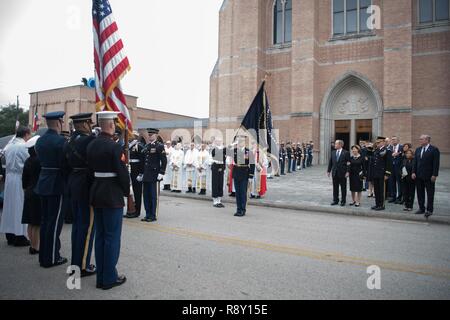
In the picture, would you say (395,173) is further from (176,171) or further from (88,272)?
(88,272)

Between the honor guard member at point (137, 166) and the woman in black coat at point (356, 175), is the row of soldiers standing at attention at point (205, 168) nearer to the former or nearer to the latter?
the honor guard member at point (137, 166)

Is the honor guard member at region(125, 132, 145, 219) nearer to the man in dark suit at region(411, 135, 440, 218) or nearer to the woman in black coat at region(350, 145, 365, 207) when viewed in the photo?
the woman in black coat at region(350, 145, 365, 207)

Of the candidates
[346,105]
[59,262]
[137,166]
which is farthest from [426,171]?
[346,105]

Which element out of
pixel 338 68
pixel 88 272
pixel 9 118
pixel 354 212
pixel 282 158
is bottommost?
pixel 88 272

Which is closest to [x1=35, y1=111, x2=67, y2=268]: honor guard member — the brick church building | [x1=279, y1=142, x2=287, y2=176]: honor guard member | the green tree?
[x1=279, y1=142, x2=287, y2=176]: honor guard member

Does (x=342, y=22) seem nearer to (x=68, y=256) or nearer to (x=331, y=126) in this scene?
(x=331, y=126)

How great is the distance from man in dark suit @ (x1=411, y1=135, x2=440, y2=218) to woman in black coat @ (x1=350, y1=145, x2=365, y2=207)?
1.53 m

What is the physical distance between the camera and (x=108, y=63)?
585 cm

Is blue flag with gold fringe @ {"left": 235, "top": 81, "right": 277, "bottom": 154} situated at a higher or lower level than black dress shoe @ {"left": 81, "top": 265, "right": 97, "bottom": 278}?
higher

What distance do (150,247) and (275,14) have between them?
89.6 feet

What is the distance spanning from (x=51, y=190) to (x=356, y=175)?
8.61m

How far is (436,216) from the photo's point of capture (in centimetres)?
809

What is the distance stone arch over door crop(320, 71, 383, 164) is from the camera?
2442cm
